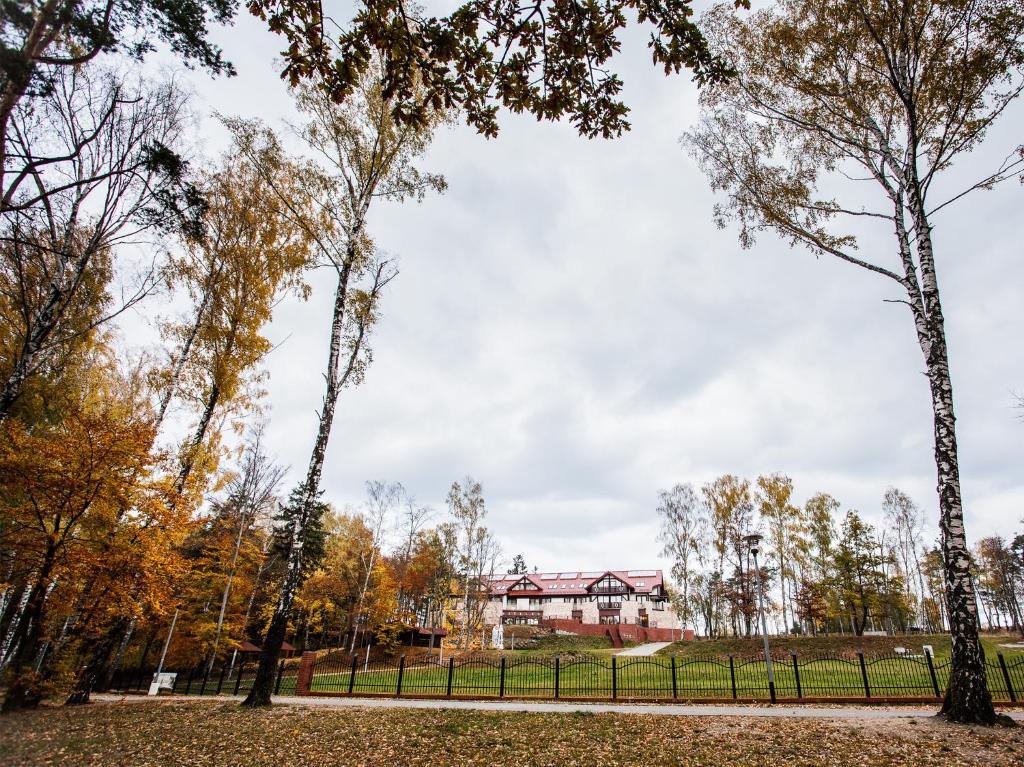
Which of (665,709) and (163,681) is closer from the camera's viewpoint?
(665,709)

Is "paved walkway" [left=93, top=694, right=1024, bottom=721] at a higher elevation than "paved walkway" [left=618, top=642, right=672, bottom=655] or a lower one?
higher

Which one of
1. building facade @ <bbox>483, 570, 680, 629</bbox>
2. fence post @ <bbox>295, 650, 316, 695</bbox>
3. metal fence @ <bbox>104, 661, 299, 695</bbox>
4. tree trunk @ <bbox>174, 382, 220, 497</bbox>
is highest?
tree trunk @ <bbox>174, 382, 220, 497</bbox>

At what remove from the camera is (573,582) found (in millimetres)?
65250

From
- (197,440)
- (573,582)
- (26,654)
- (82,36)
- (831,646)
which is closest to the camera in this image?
(82,36)

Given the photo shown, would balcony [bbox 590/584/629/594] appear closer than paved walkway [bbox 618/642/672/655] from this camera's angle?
No

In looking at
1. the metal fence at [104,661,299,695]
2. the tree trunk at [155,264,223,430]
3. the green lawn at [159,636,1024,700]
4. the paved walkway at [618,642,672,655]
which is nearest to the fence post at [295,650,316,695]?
the green lawn at [159,636,1024,700]

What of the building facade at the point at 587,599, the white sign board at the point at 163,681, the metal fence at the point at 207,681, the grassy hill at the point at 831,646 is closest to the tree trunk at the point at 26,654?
the metal fence at the point at 207,681

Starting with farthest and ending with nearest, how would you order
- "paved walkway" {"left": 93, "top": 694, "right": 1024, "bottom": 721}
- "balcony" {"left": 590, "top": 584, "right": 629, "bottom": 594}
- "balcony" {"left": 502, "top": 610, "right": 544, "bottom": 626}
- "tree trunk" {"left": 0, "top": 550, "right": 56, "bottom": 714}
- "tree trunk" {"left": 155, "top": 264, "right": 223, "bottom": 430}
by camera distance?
"balcony" {"left": 590, "top": 584, "right": 629, "bottom": 594}
"balcony" {"left": 502, "top": 610, "right": 544, "bottom": 626}
"tree trunk" {"left": 155, "top": 264, "right": 223, "bottom": 430}
"tree trunk" {"left": 0, "top": 550, "right": 56, "bottom": 714}
"paved walkway" {"left": 93, "top": 694, "right": 1024, "bottom": 721}

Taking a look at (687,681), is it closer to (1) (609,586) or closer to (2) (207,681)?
(2) (207,681)

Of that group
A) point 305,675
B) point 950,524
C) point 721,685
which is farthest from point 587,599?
point 950,524

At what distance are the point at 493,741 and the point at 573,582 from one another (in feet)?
204

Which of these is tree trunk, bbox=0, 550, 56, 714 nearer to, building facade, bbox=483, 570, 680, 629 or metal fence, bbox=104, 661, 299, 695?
metal fence, bbox=104, 661, 299, 695

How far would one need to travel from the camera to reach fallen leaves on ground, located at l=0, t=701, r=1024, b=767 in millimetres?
6348

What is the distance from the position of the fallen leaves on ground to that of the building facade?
1914 inches
